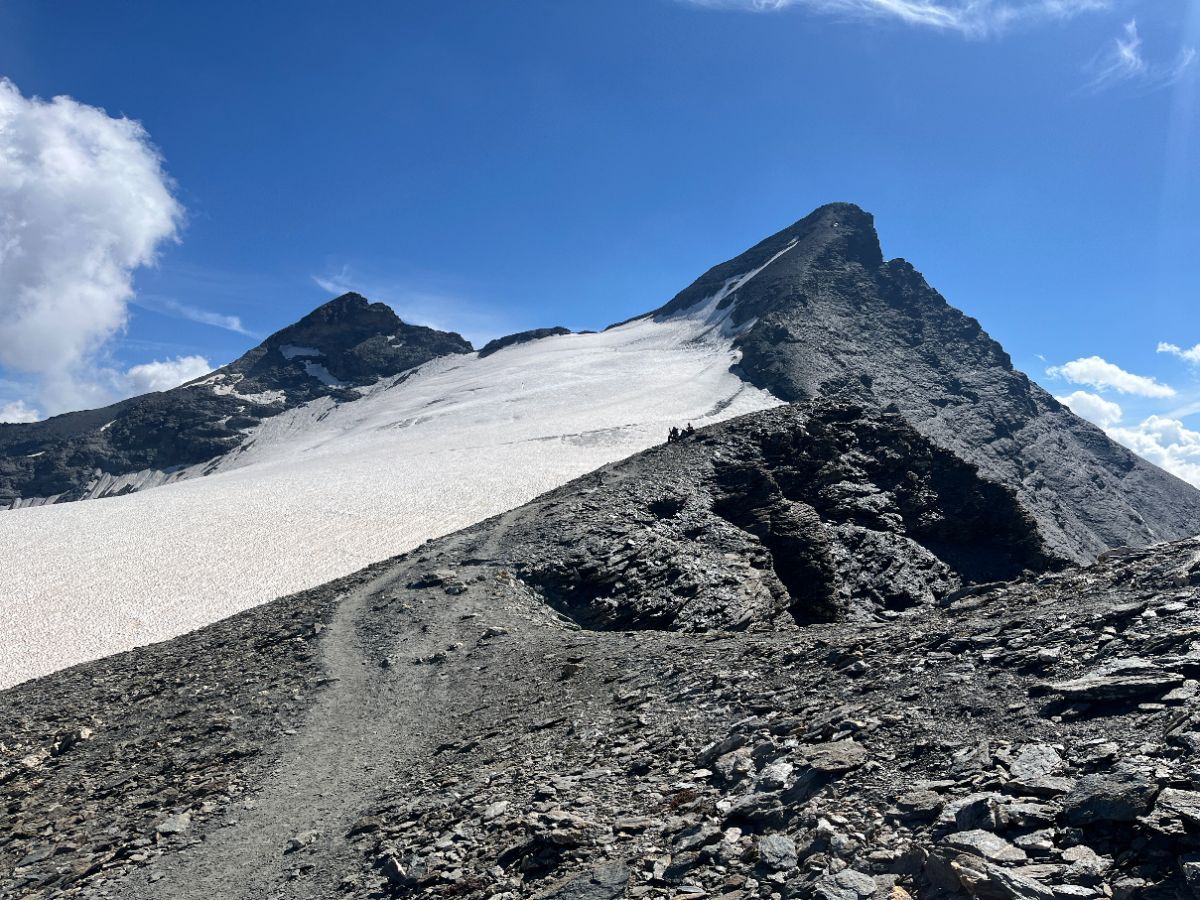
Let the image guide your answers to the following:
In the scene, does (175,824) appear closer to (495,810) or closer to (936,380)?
(495,810)

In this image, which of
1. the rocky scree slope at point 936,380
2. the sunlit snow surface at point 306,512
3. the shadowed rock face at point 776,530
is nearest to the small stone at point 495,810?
the shadowed rock face at point 776,530

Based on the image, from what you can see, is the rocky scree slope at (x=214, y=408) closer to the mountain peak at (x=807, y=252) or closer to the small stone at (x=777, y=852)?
Result: the mountain peak at (x=807, y=252)

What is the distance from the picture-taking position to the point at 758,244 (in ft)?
520

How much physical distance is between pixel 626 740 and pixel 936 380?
99758 millimetres

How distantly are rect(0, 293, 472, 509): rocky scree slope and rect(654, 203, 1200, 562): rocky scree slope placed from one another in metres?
68.4

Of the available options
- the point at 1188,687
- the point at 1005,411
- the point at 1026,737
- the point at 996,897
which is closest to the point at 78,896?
the point at 996,897

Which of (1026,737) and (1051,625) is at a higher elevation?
(1051,625)

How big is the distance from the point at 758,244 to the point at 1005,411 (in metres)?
77.3

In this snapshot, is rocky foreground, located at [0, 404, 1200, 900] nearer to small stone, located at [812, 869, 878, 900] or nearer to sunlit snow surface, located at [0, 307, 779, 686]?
small stone, located at [812, 869, 878, 900]

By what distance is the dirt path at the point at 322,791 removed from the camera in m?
9.38

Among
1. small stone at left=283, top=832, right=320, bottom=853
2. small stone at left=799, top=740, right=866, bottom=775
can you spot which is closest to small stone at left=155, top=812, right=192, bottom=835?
small stone at left=283, top=832, right=320, bottom=853

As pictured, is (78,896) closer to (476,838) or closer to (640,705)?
(476,838)

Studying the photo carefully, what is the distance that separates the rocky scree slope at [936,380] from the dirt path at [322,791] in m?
53.8

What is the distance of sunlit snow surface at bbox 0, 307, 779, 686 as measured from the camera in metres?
31.2
